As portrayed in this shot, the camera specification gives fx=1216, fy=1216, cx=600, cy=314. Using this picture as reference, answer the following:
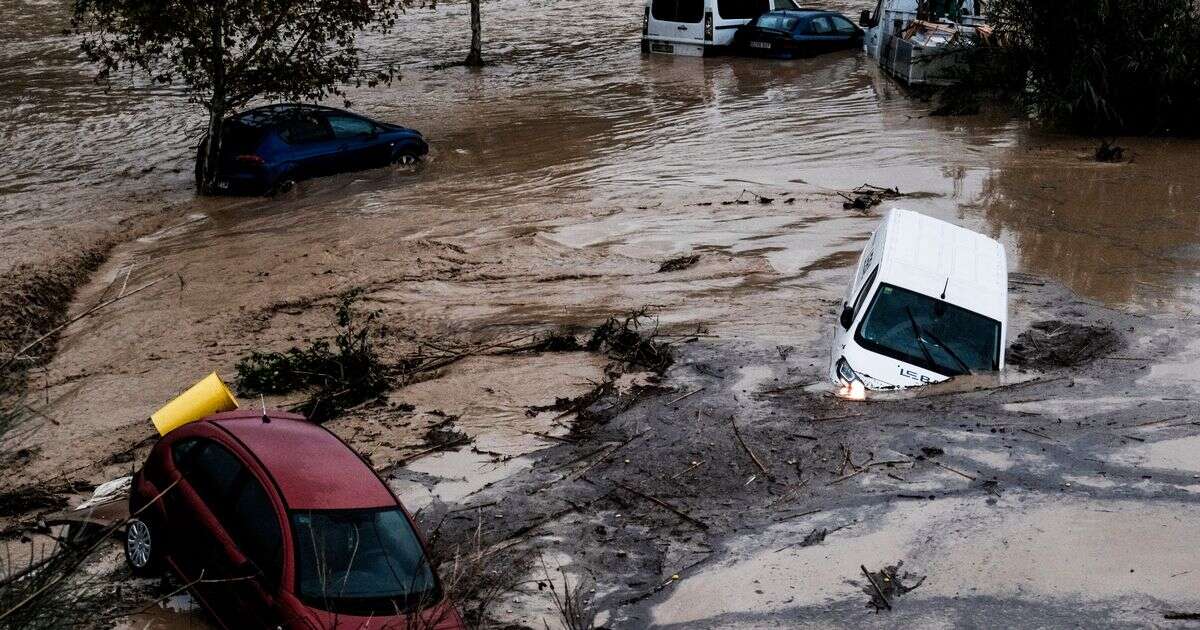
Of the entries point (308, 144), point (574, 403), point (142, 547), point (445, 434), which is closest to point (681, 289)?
point (574, 403)

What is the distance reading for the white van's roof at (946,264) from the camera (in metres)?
10.6

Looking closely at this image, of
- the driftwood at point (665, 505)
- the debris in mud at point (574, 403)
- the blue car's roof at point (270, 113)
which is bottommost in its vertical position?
the debris in mud at point (574, 403)

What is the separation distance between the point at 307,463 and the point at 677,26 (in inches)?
913

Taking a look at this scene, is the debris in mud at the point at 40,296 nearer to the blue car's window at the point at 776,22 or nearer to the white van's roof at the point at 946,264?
the white van's roof at the point at 946,264

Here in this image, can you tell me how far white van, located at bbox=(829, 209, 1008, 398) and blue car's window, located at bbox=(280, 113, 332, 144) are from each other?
984 centimetres

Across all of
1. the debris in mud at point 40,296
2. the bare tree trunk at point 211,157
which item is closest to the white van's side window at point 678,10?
the bare tree trunk at point 211,157

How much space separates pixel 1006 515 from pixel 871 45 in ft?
69.6

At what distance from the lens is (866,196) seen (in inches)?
668

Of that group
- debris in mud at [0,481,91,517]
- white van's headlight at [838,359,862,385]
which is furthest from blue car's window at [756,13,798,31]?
debris in mud at [0,481,91,517]

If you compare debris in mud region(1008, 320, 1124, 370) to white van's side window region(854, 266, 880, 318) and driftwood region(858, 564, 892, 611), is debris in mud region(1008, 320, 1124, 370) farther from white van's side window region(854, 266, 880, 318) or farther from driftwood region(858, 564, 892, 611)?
driftwood region(858, 564, 892, 611)

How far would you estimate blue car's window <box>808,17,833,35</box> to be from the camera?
28.4m

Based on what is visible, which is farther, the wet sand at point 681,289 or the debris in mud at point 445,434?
the debris in mud at point 445,434

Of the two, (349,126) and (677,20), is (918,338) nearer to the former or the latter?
(349,126)

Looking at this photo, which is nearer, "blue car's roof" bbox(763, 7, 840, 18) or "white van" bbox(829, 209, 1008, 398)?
"white van" bbox(829, 209, 1008, 398)
